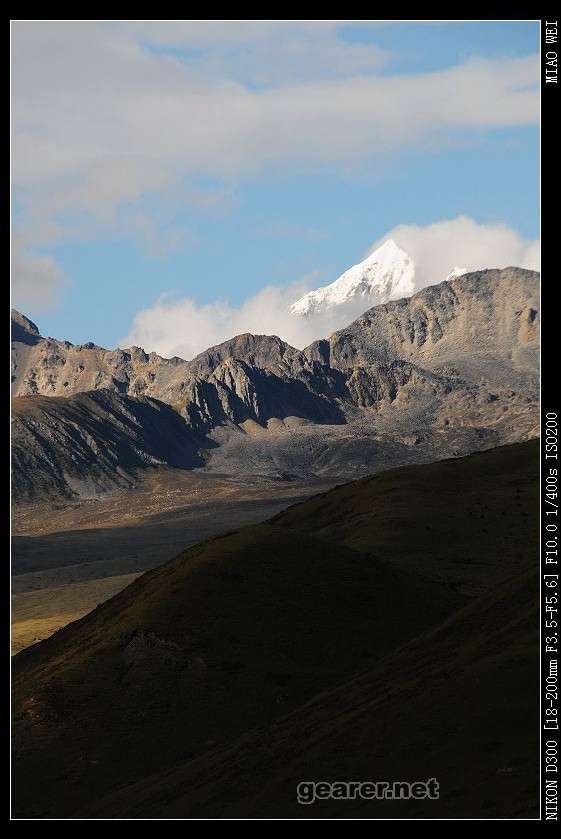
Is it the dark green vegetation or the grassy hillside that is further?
the dark green vegetation

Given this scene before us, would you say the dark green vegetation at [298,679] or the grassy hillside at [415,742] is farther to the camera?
the dark green vegetation at [298,679]

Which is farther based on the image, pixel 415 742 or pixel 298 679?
pixel 298 679

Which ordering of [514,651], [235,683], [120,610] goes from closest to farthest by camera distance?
[514,651], [235,683], [120,610]

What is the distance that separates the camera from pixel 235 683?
209 feet

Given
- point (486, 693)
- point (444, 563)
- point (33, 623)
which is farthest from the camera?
point (33, 623)

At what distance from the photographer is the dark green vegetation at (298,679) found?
39438 millimetres

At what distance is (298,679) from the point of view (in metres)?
63.2

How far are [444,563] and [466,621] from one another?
3564cm

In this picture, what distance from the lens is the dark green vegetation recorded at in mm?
39438

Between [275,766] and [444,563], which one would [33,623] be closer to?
[444,563]

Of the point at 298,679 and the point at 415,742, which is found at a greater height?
the point at 415,742
